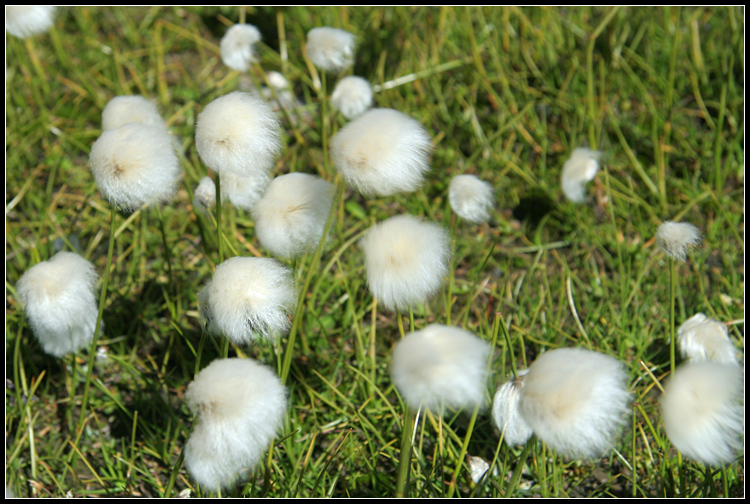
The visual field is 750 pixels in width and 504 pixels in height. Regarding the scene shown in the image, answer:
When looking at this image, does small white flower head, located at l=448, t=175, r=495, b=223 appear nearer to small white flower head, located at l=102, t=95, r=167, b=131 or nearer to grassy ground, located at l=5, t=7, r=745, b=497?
grassy ground, located at l=5, t=7, r=745, b=497

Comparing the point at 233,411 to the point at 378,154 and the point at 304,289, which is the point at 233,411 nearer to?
the point at 304,289

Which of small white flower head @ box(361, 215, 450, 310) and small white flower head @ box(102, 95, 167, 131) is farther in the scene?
small white flower head @ box(102, 95, 167, 131)

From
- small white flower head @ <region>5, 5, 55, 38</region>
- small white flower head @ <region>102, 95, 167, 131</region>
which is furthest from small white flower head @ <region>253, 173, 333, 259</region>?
small white flower head @ <region>5, 5, 55, 38</region>

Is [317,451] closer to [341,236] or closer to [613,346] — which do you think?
[341,236]

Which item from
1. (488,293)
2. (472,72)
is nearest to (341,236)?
(488,293)

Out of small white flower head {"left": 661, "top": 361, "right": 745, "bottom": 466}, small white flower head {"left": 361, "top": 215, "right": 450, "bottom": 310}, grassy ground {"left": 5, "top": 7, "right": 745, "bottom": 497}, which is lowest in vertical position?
grassy ground {"left": 5, "top": 7, "right": 745, "bottom": 497}

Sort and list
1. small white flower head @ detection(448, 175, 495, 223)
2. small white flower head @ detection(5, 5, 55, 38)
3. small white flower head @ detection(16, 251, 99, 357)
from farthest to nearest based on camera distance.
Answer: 1. small white flower head @ detection(5, 5, 55, 38)
2. small white flower head @ detection(448, 175, 495, 223)
3. small white flower head @ detection(16, 251, 99, 357)
